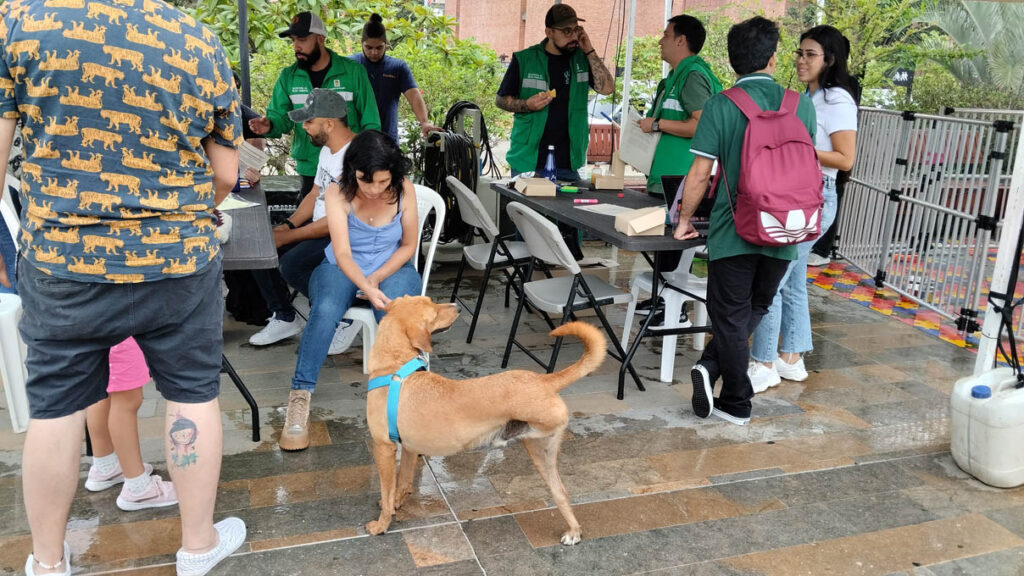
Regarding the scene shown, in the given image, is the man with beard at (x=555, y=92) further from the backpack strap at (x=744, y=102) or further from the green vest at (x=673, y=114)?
the backpack strap at (x=744, y=102)

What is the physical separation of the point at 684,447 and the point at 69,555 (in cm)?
222

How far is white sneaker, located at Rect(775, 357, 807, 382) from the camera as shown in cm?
410

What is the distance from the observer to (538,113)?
5.51m

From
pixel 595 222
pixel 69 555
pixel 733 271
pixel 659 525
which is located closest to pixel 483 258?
pixel 595 222

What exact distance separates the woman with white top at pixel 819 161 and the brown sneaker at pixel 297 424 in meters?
2.12

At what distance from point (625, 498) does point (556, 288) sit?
139 cm

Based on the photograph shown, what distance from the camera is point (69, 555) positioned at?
7.76 ft

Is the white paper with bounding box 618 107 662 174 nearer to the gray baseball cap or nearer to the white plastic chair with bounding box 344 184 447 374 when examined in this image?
the white plastic chair with bounding box 344 184 447 374

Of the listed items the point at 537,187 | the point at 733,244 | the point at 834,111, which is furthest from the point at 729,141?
the point at 537,187

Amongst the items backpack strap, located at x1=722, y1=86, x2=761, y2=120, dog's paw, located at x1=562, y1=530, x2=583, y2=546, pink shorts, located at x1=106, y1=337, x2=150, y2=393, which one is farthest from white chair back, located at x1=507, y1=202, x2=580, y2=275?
pink shorts, located at x1=106, y1=337, x2=150, y2=393

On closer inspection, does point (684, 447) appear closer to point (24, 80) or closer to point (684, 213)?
point (684, 213)

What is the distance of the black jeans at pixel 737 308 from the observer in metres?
3.33

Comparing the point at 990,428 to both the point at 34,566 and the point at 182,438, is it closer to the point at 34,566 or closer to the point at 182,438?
the point at 182,438

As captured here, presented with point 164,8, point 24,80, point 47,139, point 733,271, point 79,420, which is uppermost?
point 164,8
